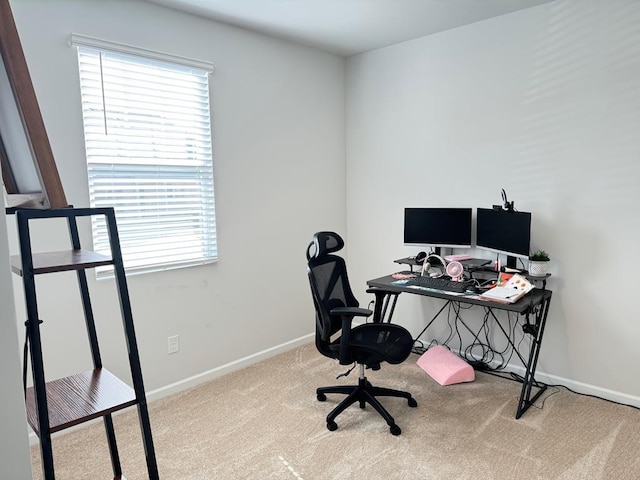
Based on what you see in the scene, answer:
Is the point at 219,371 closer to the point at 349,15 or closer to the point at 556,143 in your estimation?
the point at 349,15

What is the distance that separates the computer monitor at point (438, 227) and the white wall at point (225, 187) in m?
0.90

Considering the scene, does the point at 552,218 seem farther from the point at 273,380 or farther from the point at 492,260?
the point at 273,380

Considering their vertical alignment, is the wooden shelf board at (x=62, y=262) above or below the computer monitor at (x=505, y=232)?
above

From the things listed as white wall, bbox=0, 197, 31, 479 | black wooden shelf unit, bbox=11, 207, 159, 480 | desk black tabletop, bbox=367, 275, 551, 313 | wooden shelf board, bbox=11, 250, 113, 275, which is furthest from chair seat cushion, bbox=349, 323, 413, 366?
white wall, bbox=0, 197, 31, 479

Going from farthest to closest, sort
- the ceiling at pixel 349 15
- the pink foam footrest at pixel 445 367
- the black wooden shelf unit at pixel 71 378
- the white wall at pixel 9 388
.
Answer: the pink foam footrest at pixel 445 367, the ceiling at pixel 349 15, the black wooden shelf unit at pixel 71 378, the white wall at pixel 9 388

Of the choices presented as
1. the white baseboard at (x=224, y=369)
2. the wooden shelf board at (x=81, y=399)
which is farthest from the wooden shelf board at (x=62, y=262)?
the white baseboard at (x=224, y=369)

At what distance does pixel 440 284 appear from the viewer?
3.04m

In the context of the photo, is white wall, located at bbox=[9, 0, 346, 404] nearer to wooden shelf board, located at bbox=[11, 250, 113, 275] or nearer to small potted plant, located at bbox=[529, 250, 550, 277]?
wooden shelf board, located at bbox=[11, 250, 113, 275]

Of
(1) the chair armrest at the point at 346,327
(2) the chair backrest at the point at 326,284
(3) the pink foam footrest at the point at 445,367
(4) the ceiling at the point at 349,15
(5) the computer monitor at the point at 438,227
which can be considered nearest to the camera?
(1) the chair armrest at the point at 346,327

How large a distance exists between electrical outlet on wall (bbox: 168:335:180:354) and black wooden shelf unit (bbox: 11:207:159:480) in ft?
5.34

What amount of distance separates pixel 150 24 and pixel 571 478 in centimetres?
358

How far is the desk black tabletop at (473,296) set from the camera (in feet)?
8.70

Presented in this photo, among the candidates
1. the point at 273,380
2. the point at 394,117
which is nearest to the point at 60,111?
the point at 273,380

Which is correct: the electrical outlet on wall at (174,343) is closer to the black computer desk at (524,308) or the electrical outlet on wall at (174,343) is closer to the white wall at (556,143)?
the black computer desk at (524,308)
